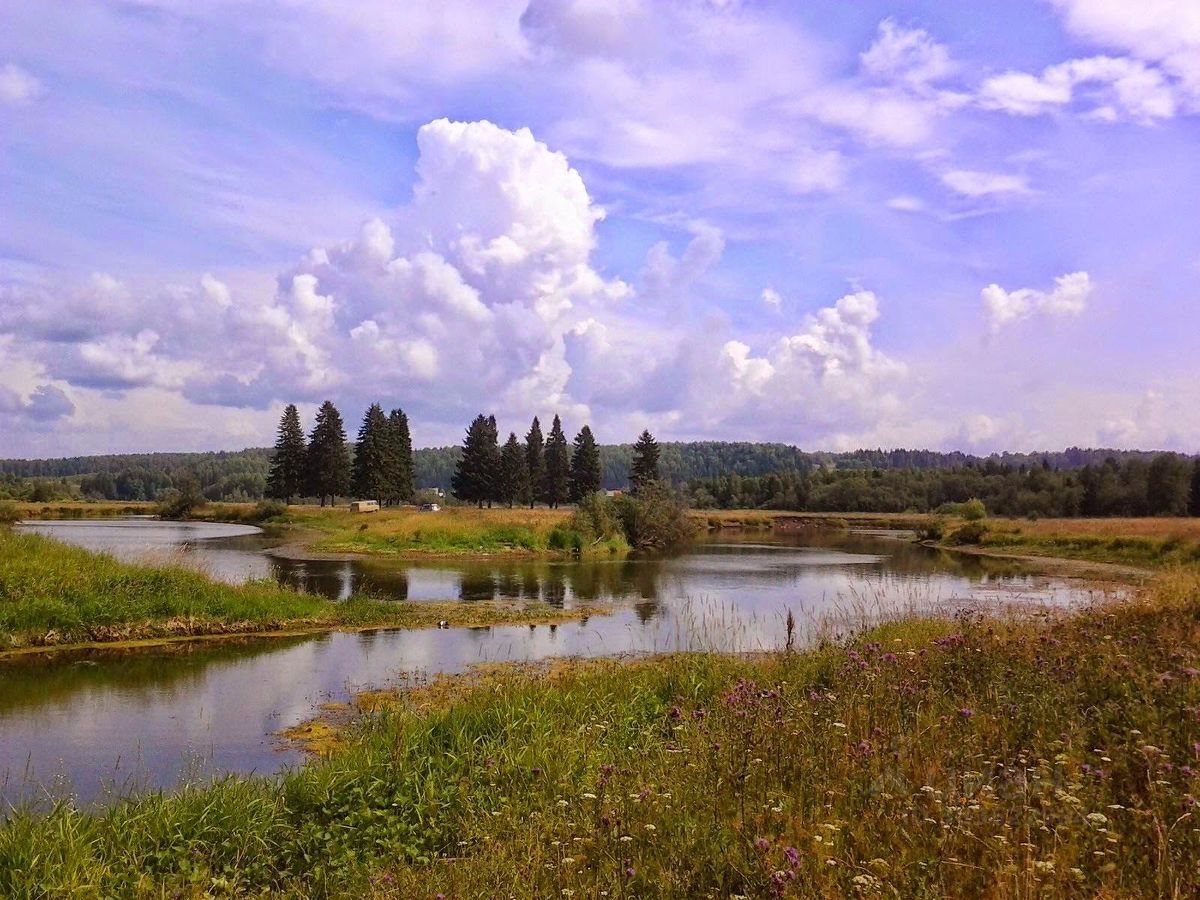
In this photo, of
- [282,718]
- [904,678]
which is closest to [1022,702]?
[904,678]

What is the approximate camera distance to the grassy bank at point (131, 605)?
16438 mm

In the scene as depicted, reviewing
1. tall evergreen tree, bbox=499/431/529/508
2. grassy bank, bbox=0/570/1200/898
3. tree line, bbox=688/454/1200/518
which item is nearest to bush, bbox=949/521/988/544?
tree line, bbox=688/454/1200/518

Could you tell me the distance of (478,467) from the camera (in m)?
82.2

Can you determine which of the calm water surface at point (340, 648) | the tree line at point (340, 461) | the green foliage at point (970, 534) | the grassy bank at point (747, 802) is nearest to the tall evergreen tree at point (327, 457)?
the tree line at point (340, 461)

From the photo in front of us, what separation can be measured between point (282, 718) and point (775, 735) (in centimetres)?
875

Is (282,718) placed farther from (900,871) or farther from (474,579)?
(474,579)

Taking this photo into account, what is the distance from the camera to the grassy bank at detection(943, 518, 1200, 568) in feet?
131

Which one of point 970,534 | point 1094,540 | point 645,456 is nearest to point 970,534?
point 970,534

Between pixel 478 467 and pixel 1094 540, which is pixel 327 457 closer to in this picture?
pixel 478 467

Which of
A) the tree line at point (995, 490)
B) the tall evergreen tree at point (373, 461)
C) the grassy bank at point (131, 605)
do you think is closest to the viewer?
the grassy bank at point (131, 605)

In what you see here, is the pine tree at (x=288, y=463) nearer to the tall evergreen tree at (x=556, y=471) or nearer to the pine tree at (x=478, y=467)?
the pine tree at (x=478, y=467)

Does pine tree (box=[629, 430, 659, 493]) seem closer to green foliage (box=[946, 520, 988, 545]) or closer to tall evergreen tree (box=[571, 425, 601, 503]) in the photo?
tall evergreen tree (box=[571, 425, 601, 503])

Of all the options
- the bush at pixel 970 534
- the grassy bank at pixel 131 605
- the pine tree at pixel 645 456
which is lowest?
the bush at pixel 970 534

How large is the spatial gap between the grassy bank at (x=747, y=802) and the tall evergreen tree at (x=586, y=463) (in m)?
74.7
